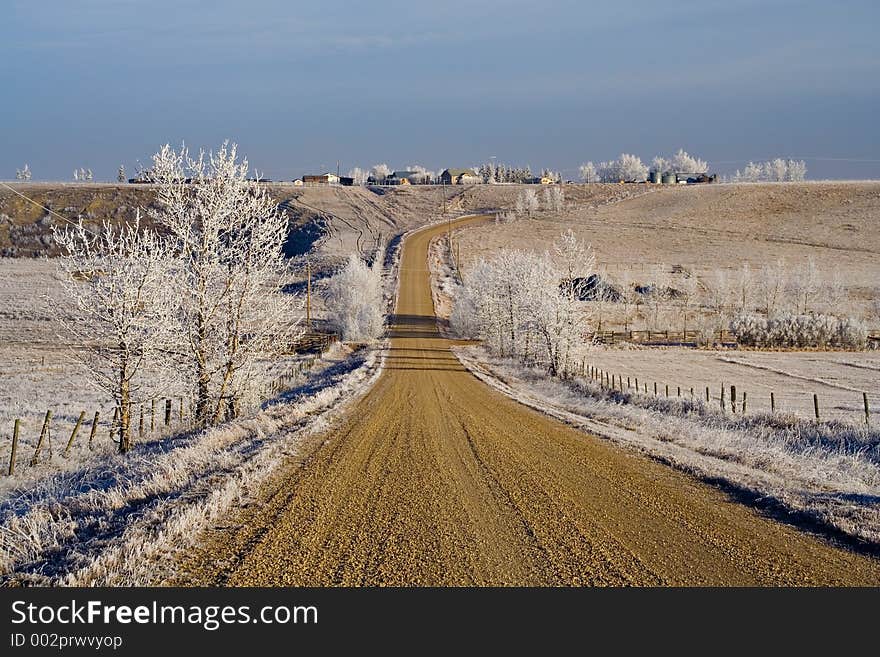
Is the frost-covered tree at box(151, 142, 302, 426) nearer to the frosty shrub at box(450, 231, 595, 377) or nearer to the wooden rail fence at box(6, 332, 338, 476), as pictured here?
the wooden rail fence at box(6, 332, 338, 476)

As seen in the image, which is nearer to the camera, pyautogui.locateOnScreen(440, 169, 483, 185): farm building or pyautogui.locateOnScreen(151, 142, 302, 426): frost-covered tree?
pyautogui.locateOnScreen(151, 142, 302, 426): frost-covered tree

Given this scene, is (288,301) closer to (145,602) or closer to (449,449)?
(449,449)

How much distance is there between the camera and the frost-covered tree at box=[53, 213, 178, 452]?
18016 millimetres

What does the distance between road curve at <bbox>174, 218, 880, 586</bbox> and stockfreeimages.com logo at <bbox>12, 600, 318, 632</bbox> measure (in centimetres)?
53

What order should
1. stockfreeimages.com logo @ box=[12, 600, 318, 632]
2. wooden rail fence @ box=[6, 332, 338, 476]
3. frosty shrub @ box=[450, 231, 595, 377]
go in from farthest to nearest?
1. frosty shrub @ box=[450, 231, 595, 377]
2. wooden rail fence @ box=[6, 332, 338, 476]
3. stockfreeimages.com logo @ box=[12, 600, 318, 632]

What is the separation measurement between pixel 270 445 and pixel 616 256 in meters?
92.3

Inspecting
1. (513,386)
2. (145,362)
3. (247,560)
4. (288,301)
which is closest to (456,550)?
(247,560)

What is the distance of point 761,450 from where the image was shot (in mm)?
14367

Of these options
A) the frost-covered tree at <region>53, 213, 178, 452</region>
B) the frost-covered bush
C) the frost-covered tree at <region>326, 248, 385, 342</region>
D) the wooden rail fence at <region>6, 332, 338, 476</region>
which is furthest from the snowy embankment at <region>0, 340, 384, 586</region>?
the frost-covered bush

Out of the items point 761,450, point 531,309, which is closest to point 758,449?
point 761,450

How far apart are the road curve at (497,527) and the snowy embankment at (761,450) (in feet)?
1.77

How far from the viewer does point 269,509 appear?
8.94 metres

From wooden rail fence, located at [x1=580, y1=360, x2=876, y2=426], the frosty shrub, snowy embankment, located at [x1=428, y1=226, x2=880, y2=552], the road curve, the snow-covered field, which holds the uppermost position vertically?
the frosty shrub

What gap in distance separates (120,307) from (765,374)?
38037 mm
